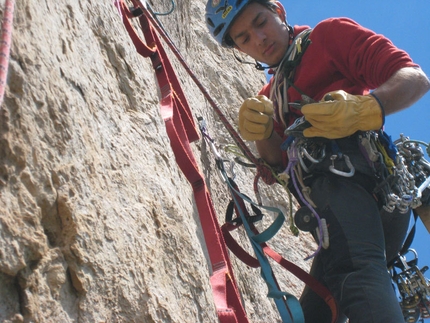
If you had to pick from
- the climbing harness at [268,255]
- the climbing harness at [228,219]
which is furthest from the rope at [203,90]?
the climbing harness at [268,255]

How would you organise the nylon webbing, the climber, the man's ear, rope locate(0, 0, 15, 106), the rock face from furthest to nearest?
the man's ear, the nylon webbing, the climber, the rock face, rope locate(0, 0, 15, 106)

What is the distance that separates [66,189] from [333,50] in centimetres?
124

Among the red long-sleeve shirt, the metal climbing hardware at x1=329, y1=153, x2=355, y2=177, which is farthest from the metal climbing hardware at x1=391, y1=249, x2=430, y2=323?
the red long-sleeve shirt

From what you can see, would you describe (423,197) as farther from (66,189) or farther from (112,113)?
(66,189)

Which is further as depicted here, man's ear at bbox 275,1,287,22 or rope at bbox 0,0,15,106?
man's ear at bbox 275,1,287,22

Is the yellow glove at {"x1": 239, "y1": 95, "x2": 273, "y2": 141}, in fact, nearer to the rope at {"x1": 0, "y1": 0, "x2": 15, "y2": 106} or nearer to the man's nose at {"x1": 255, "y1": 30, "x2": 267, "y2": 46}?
the man's nose at {"x1": 255, "y1": 30, "x2": 267, "y2": 46}

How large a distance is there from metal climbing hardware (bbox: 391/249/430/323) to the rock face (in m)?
0.58

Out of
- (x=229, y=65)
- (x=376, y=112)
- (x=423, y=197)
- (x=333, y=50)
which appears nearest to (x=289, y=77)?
(x=333, y=50)

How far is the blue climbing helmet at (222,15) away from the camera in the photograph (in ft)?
9.18

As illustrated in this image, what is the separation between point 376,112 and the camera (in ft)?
7.47

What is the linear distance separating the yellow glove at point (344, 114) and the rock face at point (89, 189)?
0.59 metres

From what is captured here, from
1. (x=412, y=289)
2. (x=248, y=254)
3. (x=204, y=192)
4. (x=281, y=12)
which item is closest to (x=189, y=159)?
(x=204, y=192)

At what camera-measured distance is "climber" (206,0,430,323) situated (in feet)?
7.14

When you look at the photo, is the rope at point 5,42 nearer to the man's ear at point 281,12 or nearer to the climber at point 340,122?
the climber at point 340,122
